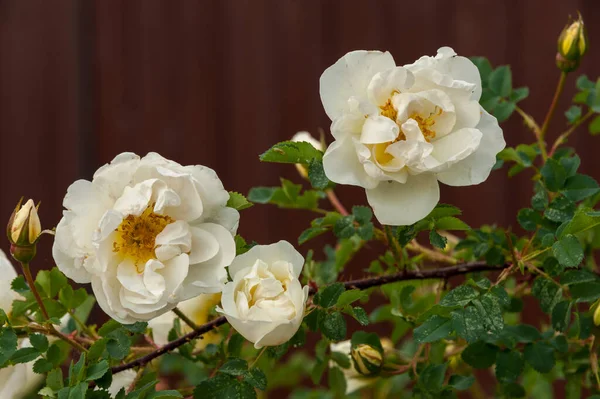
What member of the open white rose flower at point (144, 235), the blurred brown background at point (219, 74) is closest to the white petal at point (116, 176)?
the open white rose flower at point (144, 235)

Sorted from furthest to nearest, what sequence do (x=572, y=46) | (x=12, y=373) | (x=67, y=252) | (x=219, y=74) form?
(x=219, y=74) → (x=572, y=46) → (x=12, y=373) → (x=67, y=252)

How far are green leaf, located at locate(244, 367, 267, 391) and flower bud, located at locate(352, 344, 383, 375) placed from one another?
14 centimetres

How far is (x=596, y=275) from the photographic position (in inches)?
23.5

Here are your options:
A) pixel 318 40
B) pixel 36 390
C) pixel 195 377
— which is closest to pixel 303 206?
pixel 36 390

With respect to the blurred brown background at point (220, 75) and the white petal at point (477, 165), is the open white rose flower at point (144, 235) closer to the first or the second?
the white petal at point (477, 165)

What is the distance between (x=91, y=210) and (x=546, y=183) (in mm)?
356

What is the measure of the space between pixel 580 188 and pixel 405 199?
0.21m

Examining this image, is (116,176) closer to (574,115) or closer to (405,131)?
(405,131)

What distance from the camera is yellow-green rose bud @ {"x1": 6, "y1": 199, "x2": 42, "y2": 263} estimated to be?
481mm

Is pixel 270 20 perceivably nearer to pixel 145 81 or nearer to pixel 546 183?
pixel 145 81

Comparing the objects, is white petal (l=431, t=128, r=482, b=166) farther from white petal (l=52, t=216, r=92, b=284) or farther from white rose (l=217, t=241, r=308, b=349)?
white petal (l=52, t=216, r=92, b=284)

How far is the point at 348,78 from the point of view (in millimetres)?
480

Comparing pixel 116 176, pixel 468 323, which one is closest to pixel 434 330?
pixel 468 323

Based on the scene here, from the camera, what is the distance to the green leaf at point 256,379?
1.60 ft
